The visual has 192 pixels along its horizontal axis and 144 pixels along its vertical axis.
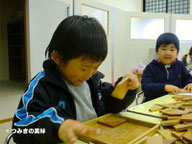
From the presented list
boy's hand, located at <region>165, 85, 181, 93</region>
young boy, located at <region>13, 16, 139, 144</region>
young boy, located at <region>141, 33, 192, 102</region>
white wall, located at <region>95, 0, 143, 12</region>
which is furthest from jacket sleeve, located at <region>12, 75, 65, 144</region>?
white wall, located at <region>95, 0, 143, 12</region>

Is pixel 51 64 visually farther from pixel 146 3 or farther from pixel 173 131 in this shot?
pixel 146 3

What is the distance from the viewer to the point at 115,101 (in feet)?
2.89

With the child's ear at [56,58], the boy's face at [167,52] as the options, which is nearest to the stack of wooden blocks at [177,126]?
the child's ear at [56,58]

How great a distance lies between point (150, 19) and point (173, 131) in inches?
167

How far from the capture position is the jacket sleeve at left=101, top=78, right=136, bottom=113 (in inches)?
34.3

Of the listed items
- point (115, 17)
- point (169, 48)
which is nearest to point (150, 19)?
point (115, 17)

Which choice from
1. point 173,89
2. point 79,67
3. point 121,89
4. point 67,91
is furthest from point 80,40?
point 173,89

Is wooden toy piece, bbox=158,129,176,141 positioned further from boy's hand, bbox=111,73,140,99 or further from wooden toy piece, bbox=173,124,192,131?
boy's hand, bbox=111,73,140,99

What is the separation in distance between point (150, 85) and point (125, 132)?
3.00 ft

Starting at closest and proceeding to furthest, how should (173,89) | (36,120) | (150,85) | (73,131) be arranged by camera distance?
(73,131) → (36,120) → (173,89) → (150,85)

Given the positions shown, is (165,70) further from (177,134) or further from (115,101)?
(177,134)

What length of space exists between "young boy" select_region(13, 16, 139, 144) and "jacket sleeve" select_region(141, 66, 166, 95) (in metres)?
0.63

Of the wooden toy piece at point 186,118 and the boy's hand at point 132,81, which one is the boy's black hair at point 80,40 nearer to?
the boy's hand at point 132,81

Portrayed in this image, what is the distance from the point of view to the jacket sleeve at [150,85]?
1.43 metres
